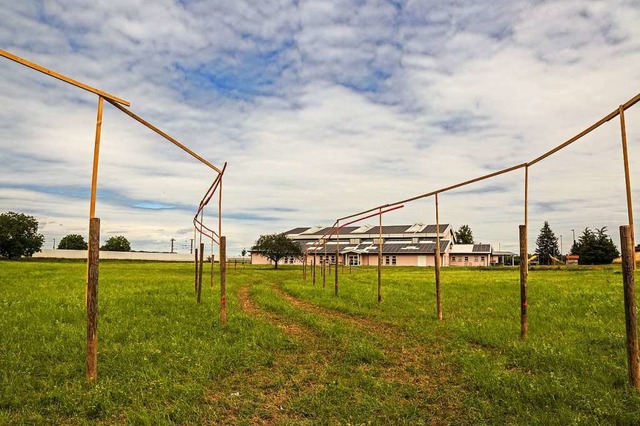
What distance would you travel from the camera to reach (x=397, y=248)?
9788cm

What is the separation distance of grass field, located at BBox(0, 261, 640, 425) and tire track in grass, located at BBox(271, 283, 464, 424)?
39 mm

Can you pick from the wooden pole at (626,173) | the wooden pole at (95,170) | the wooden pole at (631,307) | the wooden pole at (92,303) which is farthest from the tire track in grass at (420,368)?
the wooden pole at (95,170)

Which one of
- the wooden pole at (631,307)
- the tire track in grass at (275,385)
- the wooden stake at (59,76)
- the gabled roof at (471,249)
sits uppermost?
the wooden stake at (59,76)

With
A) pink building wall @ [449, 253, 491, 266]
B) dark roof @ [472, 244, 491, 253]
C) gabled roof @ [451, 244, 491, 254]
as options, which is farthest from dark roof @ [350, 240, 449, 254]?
dark roof @ [472, 244, 491, 253]

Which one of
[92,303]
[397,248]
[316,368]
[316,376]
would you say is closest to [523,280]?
[316,368]

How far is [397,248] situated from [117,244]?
3569 inches

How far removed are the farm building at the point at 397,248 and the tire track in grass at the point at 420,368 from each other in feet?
240

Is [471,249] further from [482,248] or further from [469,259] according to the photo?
[469,259]

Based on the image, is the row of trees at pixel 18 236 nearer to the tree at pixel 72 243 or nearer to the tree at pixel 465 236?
the tree at pixel 72 243

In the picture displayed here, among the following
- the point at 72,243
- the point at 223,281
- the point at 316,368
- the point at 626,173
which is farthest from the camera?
the point at 72,243

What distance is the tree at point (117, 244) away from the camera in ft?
435

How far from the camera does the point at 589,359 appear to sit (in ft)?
31.1

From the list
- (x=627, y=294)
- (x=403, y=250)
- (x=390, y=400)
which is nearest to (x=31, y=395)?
(x=390, y=400)

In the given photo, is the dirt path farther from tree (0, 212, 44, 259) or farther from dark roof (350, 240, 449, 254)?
tree (0, 212, 44, 259)
